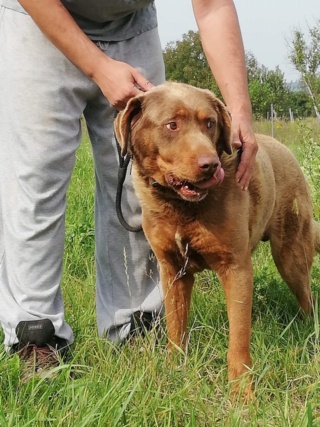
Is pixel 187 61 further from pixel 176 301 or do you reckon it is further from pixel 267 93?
pixel 176 301

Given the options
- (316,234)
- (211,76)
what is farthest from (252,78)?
(316,234)

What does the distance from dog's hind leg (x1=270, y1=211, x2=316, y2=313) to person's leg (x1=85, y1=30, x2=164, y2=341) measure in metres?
0.84

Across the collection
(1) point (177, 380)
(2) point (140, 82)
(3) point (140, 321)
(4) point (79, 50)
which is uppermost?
(4) point (79, 50)

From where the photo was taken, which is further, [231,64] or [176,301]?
[176,301]

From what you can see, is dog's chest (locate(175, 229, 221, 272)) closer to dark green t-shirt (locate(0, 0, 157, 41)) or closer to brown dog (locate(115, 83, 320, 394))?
brown dog (locate(115, 83, 320, 394))

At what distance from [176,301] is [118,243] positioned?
0.57m

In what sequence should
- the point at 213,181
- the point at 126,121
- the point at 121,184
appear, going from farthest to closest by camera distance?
the point at 121,184 → the point at 126,121 → the point at 213,181

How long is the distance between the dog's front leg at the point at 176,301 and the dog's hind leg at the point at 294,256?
2.76 feet

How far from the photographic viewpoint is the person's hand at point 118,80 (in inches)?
127

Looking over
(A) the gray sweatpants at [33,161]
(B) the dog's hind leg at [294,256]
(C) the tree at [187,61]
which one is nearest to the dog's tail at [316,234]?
(B) the dog's hind leg at [294,256]

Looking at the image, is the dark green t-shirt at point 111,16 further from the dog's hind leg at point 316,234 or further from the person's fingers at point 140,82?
the dog's hind leg at point 316,234

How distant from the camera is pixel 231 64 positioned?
353 centimetres

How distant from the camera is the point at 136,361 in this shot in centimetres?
314

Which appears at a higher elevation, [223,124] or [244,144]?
[223,124]
